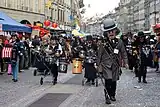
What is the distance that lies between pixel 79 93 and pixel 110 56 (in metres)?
2.53

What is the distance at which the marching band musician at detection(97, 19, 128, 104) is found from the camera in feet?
36.3

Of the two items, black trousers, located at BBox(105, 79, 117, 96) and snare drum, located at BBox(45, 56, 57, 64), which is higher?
snare drum, located at BBox(45, 56, 57, 64)

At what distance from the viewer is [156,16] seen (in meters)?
124

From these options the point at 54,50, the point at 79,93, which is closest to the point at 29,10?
the point at 54,50

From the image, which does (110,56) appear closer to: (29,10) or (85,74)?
(85,74)

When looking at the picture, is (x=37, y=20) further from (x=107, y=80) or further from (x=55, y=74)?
(x=107, y=80)

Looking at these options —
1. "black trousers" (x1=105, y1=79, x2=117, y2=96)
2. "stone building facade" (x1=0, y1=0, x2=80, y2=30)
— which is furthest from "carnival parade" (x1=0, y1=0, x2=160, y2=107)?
"stone building facade" (x1=0, y1=0, x2=80, y2=30)

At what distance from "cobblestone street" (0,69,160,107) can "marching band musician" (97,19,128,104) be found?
0.55 metres

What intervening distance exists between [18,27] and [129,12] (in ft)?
550

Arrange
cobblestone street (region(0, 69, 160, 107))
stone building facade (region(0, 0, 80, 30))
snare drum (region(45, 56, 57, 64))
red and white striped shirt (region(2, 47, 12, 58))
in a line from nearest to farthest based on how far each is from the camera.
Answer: cobblestone street (region(0, 69, 160, 107))
snare drum (region(45, 56, 57, 64))
red and white striped shirt (region(2, 47, 12, 58))
stone building facade (region(0, 0, 80, 30))

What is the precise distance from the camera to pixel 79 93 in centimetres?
1321

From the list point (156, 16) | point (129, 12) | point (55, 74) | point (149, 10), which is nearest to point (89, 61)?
point (55, 74)

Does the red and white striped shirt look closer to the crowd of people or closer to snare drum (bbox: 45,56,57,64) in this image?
the crowd of people

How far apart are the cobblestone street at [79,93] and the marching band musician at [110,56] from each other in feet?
1.81
